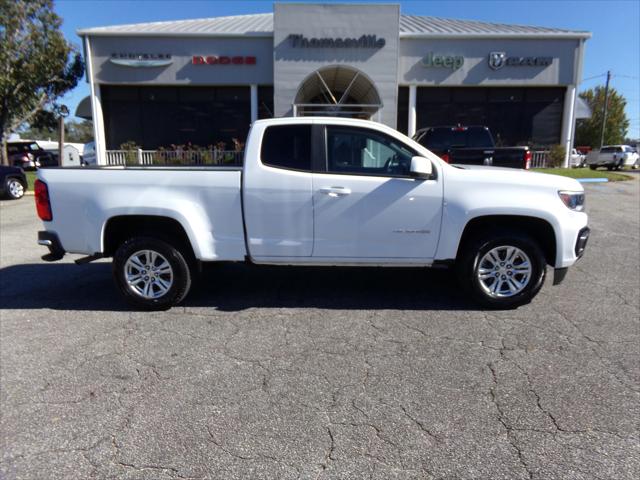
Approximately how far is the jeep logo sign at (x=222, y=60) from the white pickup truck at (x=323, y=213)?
17834mm

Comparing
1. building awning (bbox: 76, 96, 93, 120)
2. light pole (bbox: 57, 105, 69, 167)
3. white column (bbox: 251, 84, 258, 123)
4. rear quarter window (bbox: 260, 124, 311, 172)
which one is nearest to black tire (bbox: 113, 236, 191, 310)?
rear quarter window (bbox: 260, 124, 311, 172)

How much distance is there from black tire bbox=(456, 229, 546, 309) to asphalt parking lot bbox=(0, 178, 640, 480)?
6.1 inches

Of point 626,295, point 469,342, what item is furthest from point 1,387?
point 626,295

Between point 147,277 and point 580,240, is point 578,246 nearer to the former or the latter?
point 580,240

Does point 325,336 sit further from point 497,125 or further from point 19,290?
point 497,125

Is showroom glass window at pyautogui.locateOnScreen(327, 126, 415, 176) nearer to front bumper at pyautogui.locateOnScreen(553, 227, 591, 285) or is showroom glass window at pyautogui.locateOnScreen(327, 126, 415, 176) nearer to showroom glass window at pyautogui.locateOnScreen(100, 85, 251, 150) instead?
front bumper at pyautogui.locateOnScreen(553, 227, 591, 285)

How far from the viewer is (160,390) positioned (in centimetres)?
320

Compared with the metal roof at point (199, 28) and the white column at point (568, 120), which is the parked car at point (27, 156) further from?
the white column at point (568, 120)

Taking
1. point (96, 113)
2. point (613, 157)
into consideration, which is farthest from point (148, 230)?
point (613, 157)

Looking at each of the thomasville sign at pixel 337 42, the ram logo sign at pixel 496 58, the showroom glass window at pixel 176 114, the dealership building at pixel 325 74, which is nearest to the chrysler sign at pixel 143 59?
the dealership building at pixel 325 74

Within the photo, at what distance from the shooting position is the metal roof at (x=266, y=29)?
20469mm

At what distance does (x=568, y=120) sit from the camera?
2206 cm

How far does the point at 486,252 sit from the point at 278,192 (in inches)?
86.3

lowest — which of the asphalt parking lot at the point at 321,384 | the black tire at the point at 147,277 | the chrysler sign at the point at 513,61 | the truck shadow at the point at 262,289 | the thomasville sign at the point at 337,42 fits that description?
the asphalt parking lot at the point at 321,384
